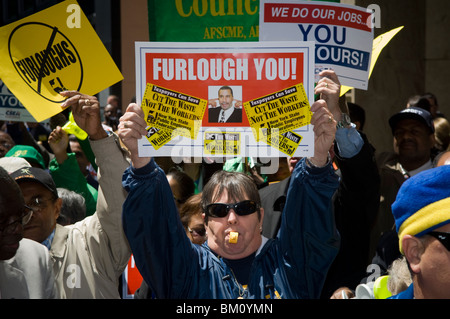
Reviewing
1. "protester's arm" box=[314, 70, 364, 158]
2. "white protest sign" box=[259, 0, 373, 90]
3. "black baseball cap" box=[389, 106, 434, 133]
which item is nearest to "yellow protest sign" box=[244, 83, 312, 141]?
"protester's arm" box=[314, 70, 364, 158]

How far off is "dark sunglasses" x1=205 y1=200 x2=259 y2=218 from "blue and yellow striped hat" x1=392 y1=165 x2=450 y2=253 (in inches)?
35.7

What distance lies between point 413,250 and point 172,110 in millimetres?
1254

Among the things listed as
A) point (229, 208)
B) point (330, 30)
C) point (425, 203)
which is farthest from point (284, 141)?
point (330, 30)

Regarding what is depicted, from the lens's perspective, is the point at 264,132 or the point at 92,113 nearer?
the point at 264,132

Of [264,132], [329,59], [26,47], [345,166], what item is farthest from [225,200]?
[26,47]

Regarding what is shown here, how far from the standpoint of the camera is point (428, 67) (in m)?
8.93

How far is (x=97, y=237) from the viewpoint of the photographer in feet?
11.3

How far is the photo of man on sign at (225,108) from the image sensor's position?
120 inches

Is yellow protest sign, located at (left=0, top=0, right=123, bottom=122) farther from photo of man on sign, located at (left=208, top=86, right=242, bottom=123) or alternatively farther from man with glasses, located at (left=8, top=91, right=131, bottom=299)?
photo of man on sign, located at (left=208, top=86, right=242, bottom=123)

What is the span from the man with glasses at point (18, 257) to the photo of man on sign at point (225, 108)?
0.90 meters
